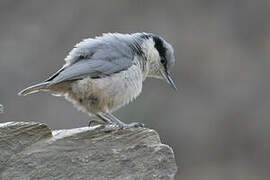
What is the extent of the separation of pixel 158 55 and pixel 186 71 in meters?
5.32

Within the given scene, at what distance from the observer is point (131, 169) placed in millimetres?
3934

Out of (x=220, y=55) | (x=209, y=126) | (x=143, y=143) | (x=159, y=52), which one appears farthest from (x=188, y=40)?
(x=143, y=143)

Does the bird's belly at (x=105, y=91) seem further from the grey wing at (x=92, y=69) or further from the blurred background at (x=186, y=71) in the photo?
the blurred background at (x=186, y=71)

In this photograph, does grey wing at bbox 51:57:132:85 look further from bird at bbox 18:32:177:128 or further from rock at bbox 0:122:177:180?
rock at bbox 0:122:177:180

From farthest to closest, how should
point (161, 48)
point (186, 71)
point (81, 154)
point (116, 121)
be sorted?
1. point (186, 71)
2. point (161, 48)
3. point (116, 121)
4. point (81, 154)

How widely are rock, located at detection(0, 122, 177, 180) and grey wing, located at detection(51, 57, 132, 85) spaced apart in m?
0.63

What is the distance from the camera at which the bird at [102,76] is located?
4.50 meters

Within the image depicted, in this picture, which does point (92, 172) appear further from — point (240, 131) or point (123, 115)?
point (240, 131)

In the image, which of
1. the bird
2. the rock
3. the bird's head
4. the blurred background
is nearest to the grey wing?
the bird

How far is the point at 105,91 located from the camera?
454cm

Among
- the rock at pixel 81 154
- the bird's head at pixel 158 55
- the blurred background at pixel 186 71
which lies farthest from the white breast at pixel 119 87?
the blurred background at pixel 186 71

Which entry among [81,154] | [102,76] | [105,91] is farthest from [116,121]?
[81,154]

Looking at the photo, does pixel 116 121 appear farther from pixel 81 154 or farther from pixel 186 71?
pixel 186 71

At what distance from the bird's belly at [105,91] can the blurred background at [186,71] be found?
14.9 ft
